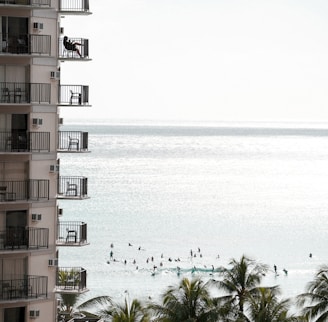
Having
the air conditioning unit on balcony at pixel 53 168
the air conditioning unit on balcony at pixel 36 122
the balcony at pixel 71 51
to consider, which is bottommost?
the air conditioning unit on balcony at pixel 53 168

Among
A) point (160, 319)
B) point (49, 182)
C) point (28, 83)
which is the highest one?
point (28, 83)

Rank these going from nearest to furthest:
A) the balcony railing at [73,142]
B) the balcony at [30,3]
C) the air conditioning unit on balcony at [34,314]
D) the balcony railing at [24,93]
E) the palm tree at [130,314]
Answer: the balcony at [30,3] < the balcony railing at [24,93] < the air conditioning unit on balcony at [34,314] < the balcony railing at [73,142] < the palm tree at [130,314]

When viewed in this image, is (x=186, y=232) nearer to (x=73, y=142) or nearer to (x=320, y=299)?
(x=320, y=299)

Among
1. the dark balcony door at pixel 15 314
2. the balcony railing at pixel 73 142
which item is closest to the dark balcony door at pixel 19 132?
the balcony railing at pixel 73 142

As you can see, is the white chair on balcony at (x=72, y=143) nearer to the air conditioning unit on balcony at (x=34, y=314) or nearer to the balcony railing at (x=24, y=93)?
the balcony railing at (x=24, y=93)

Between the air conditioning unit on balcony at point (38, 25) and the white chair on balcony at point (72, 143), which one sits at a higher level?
the air conditioning unit on balcony at point (38, 25)

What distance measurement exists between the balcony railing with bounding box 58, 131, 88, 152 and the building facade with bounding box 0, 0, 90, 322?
0.39 feet

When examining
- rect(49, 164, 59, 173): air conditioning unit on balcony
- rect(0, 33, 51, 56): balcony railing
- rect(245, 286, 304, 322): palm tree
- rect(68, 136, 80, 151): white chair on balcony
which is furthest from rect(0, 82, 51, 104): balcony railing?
rect(245, 286, 304, 322): palm tree

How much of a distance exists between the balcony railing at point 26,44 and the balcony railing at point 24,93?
0.98 m

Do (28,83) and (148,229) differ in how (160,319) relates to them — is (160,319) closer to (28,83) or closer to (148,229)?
(28,83)

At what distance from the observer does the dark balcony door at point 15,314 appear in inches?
1519

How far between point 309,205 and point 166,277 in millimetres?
64889

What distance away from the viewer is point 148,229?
137750 mm

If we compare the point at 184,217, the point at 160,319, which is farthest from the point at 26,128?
the point at 184,217
